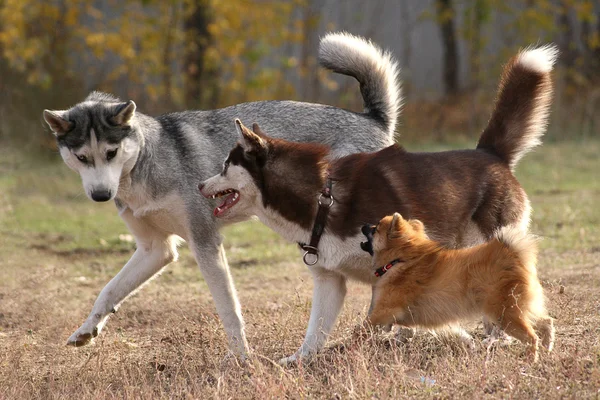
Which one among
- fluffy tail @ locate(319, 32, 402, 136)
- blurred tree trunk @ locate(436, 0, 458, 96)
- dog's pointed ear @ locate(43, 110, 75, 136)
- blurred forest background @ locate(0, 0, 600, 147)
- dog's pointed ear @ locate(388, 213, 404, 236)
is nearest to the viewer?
dog's pointed ear @ locate(388, 213, 404, 236)

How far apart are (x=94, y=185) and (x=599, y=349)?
322 centimetres

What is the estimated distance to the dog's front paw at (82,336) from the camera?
5.70m

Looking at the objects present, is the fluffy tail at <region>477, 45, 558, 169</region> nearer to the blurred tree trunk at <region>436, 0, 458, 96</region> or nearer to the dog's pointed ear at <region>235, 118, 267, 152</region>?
the dog's pointed ear at <region>235, 118, 267, 152</region>

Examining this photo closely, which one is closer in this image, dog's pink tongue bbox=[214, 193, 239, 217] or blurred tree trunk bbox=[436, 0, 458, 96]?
dog's pink tongue bbox=[214, 193, 239, 217]

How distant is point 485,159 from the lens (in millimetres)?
5406

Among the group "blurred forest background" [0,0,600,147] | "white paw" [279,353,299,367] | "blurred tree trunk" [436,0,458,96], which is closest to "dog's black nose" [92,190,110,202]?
"white paw" [279,353,299,367]

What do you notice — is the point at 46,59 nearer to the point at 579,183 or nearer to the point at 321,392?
the point at 579,183

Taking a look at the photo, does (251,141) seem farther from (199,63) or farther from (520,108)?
(199,63)

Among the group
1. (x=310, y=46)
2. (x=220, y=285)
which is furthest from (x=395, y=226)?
(x=310, y=46)

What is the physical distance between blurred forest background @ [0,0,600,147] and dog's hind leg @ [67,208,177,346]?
29.4 ft

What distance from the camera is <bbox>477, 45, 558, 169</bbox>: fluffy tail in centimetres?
557

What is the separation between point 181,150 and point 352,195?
157 centimetres

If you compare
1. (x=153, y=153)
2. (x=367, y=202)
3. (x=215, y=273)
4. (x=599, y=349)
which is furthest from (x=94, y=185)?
(x=599, y=349)

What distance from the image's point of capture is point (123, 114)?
5.69m
